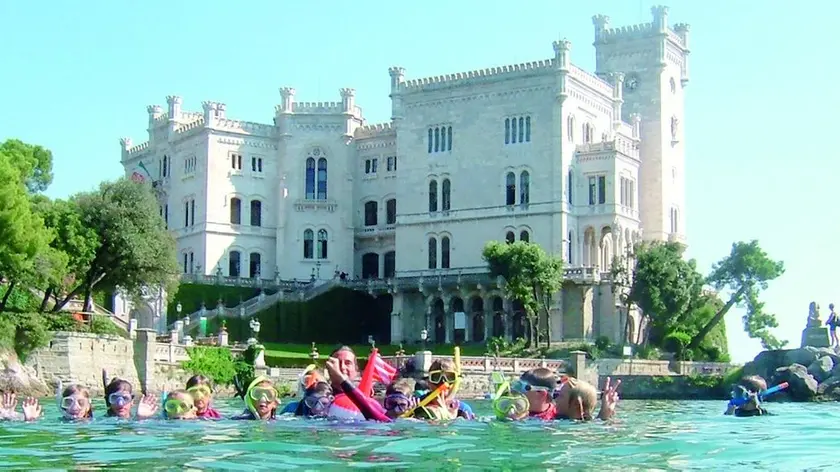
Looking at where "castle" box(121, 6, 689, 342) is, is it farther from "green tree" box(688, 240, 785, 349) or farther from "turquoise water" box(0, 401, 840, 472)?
"turquoise water" box(0, 401, 840, 472)


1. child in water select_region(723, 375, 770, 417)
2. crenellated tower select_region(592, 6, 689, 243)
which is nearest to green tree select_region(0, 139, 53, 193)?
child in water select_region(723, 375, 770, 417)

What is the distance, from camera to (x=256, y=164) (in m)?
71.6

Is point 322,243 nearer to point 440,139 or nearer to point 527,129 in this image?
point 440,139

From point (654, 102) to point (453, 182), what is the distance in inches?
528

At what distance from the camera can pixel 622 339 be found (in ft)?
207

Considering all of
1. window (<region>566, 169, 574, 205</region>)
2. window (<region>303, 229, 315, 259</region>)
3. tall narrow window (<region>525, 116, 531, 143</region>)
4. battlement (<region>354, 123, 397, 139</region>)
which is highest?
battlement (<region>354, 123, 397, 139</region>)

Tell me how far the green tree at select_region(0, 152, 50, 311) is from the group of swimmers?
21.9 metres

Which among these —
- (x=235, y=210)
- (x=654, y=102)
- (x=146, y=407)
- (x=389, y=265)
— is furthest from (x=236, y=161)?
(x=146, y=407)

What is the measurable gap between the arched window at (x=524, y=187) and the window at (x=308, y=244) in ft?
41.7

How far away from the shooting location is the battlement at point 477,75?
64.9 meters

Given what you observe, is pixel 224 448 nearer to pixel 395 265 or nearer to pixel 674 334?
pixel 674 334

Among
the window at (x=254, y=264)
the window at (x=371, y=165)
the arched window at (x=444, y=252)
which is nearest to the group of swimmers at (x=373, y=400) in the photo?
the arched window at (x=444, y=252)

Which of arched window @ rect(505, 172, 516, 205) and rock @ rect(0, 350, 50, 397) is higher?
arched window @ rect(505, 172, 516, 205)

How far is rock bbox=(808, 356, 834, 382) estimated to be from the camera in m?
46.3
